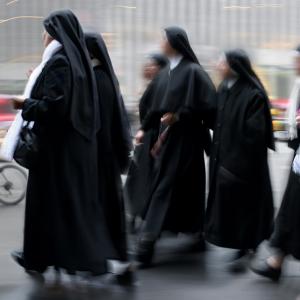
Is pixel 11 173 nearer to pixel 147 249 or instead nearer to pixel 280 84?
pixel 147 249

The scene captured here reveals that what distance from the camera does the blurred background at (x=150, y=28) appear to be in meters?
15.6

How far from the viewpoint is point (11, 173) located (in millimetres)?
8500

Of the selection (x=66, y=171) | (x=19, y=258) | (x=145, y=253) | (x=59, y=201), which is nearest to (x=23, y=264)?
(x=19, y=258)

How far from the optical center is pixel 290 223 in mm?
5133

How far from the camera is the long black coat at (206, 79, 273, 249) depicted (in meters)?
5.56

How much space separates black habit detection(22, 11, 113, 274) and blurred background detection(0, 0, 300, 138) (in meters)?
10.4

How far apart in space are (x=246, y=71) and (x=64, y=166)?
5.29 feet

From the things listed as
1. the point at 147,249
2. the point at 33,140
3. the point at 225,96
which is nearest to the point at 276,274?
the point at 147,249

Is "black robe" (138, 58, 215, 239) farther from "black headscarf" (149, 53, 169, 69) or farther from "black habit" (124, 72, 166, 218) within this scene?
"black headscarf" (149, 53, 169, 69)

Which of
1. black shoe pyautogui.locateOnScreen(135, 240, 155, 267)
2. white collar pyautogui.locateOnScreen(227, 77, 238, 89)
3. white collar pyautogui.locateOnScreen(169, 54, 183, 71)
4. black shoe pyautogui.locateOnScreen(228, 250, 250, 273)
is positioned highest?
white collar pyautogui.locateOnScreen(169, 54, 183, 71)

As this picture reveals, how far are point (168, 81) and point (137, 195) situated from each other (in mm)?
1008

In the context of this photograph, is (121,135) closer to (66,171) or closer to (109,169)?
(109,169)

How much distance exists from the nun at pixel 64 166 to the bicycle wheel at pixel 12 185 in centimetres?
359

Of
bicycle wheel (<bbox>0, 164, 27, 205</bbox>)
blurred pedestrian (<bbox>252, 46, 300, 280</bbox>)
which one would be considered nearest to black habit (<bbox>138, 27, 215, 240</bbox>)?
blurred pedestrian (<bbox>252, 46, 300, 280</bbox>)
